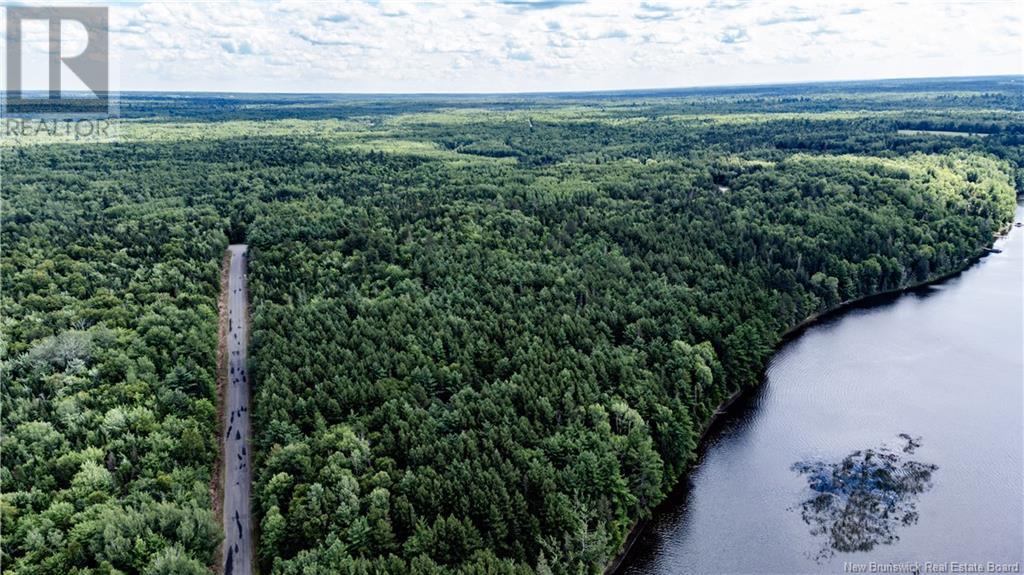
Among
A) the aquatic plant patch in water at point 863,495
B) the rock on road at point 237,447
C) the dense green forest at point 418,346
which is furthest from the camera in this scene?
the aquatic plant patch in water at point 863,495

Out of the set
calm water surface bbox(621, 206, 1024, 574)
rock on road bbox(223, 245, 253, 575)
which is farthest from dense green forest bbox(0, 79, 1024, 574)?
calm water surface bbox(621, 206, 1024, 574)

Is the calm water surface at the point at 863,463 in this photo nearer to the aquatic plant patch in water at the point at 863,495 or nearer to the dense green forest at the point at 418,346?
the aquatic plant patch in water at the point at 863,495

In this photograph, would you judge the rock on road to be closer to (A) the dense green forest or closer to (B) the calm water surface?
(A) the dense green forest

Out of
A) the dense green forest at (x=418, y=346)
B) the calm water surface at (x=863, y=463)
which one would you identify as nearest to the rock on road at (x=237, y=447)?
the dense green forest at (x=418, y=346)

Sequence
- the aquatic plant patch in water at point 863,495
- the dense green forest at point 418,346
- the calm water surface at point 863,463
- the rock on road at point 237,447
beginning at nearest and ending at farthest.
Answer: the dense green forest at point 418,346 < the rock on road at point 237,447 < the calm water surface at point 863,463 < the aquatic plant patch in water at point 863,495

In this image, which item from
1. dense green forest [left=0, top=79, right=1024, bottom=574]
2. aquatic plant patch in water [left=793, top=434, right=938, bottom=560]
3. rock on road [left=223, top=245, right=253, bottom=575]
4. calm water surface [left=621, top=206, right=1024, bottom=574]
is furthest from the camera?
aquatic plant patch in water [left=793, top=434, right=938, bottom=560]

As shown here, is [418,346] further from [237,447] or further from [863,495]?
[863,495]

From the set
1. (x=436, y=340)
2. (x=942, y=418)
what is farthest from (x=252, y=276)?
(x=942, y=418)
